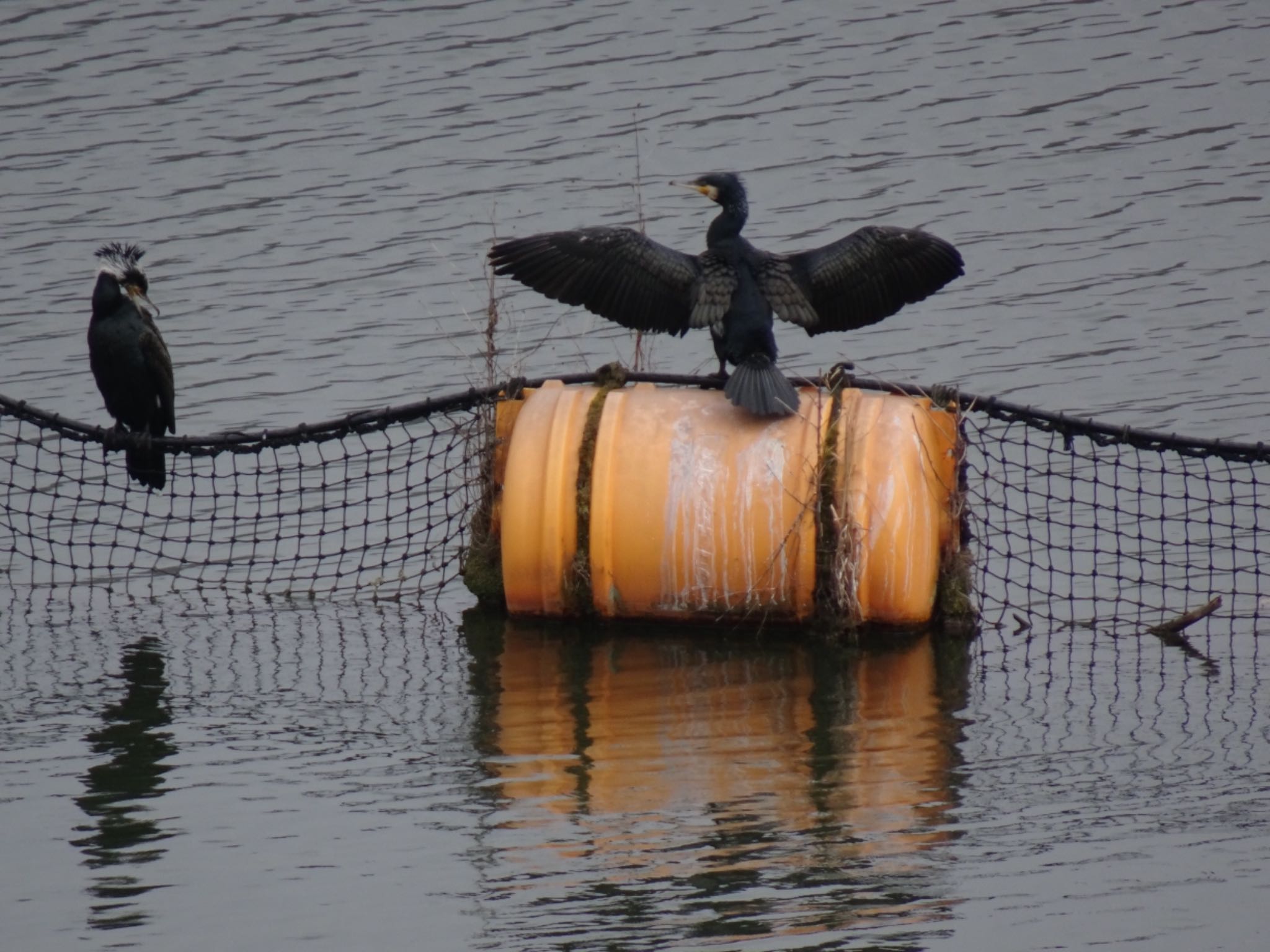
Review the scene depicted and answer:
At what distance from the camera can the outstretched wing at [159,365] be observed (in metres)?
8.37

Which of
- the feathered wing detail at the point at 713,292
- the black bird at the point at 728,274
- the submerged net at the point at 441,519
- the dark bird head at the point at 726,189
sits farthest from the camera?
the submerged net at the point at 441,519

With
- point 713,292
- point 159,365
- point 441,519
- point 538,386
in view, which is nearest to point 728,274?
point 713,292

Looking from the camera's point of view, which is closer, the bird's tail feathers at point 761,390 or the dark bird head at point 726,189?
the bird's tail feathers at point 761,390

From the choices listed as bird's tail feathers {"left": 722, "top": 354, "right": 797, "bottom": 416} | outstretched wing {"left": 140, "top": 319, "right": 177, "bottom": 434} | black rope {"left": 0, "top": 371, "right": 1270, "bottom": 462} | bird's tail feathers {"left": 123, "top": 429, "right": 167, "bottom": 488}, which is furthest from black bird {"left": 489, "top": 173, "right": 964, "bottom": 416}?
bird's tail feathers {"left": 123, "top": 429, "right": 167, "bottom": 488}

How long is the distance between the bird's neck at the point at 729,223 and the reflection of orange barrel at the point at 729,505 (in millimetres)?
596

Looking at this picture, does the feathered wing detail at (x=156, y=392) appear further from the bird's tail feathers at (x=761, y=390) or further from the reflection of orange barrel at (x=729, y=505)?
the bird's tail feathers at (x=761, y=390)

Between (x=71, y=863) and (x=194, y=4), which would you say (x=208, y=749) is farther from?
(x=194, y=4)

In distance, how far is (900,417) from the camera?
23.6 ft

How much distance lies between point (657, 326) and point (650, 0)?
9.75 metres

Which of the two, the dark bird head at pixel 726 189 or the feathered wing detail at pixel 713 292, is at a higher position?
the dark bird head at pixel 726 189

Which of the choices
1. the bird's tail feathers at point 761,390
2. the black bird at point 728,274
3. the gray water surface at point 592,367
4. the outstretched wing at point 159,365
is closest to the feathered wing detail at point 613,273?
the black bird at point 728,274

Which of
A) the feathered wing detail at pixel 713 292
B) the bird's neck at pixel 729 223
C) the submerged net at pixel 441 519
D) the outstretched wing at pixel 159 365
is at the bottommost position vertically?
the submerged net at pixel 441 519

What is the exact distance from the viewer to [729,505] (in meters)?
7.11

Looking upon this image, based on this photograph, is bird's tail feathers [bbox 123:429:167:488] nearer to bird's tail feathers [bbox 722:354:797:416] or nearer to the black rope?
the black rope
